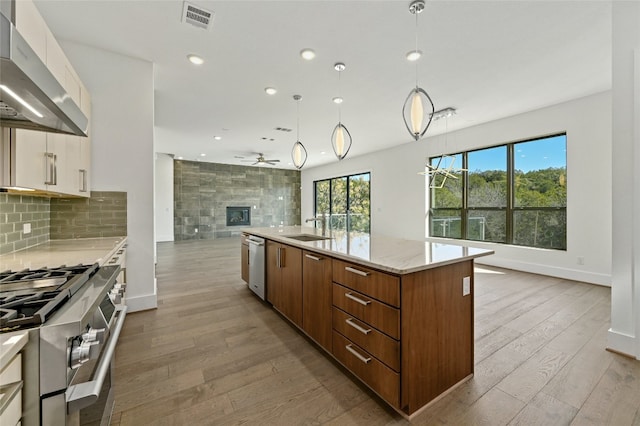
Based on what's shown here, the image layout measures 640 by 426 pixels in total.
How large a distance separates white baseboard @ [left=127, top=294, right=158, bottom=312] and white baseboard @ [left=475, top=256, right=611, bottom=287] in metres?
5.74

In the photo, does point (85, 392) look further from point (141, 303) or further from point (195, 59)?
point (195, 59)

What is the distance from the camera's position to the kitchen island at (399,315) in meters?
1.47

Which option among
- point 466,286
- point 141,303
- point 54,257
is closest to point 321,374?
point 466,286

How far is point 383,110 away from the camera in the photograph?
4504mm

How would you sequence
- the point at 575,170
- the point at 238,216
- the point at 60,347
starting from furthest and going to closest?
the point at 238,216 < the point at 575,170 < the point at 60,347

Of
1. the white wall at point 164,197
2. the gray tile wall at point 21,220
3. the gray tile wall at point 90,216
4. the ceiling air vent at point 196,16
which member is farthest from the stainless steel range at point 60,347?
the white wall at point 164,197

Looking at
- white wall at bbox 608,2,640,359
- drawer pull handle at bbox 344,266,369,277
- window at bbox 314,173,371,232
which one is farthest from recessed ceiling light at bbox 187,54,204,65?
window at bbox 314,173,371,232

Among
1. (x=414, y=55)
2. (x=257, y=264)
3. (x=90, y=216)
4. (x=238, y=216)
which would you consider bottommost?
(x=257, y=264)

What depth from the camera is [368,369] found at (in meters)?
1.67

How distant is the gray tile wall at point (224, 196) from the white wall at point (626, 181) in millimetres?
9727

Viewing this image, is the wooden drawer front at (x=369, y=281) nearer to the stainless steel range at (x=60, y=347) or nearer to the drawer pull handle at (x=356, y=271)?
the drawer pull handle at (x=356, y=271)

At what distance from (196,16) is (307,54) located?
42.5 inches

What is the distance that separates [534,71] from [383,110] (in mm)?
1998

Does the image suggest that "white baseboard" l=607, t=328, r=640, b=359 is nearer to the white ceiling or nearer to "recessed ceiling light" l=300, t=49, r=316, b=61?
the white ceiling
